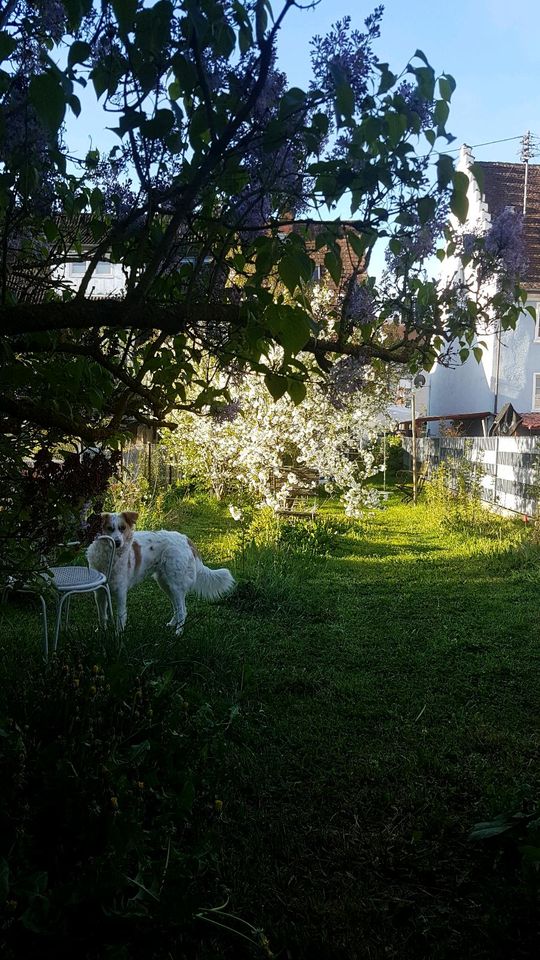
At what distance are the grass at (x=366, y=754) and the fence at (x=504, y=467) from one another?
10.5ft

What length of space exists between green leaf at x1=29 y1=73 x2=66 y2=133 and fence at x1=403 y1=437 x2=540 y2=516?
10.0 m

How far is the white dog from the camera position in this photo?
5840mm

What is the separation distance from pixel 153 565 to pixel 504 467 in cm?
813

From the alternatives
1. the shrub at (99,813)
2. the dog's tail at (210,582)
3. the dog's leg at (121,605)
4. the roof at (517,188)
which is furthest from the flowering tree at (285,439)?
the roof at (517,188)

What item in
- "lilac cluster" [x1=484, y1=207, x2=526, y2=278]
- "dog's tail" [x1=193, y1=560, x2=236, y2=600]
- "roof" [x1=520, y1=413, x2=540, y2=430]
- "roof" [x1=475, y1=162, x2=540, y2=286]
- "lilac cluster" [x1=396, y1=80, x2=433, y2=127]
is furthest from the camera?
"roof" [x1=475, y1=162, x2=540, y2=286]

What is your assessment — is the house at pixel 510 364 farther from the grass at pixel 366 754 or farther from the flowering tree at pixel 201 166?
the flowering tree at pixel 201 166

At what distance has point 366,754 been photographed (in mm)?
3791

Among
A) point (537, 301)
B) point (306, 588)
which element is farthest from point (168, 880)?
point (537, 301)

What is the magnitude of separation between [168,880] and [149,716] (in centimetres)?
88

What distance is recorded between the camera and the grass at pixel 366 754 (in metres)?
2.39

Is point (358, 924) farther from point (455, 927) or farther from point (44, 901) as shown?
point (44, 901)

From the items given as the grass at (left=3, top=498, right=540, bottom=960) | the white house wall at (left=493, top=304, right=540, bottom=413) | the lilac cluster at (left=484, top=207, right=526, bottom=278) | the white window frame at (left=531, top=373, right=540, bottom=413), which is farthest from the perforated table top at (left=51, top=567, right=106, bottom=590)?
the white window frame at (left=531, top=373, right=540, bottom=413)

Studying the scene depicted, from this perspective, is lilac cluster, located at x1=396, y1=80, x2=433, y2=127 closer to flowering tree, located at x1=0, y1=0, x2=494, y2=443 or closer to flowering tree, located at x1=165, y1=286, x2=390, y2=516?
flowering tree, located at x1=0, y1=0, x2=494, y2=443

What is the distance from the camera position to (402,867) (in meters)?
2.78
